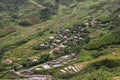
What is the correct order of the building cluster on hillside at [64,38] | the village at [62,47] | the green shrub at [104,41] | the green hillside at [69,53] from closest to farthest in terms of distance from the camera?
the green hillside at [69,53] < the village at [62,47] < the green shrub at [104,41] < the building cluster on hillside at [64,38]

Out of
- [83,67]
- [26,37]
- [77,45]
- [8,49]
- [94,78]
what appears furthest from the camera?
[26,37]

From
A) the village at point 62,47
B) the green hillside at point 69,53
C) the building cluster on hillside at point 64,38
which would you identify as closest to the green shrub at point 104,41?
the green hillside at point 69,53

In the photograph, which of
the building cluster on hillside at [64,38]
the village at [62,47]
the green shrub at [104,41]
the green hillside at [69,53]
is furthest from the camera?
the building cluster on hillside at [64,38]

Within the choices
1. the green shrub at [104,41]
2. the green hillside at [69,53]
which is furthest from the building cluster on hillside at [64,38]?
the green shrub at [104,41]

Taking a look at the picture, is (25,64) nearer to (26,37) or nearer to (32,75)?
(32,75)

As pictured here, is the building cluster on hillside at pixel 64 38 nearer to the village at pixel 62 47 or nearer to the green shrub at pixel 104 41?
the village at pixel 62 47

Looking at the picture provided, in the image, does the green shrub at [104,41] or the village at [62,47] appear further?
the green shrub at [104,41]

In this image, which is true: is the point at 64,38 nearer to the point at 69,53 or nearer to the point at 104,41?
the point at 69,53

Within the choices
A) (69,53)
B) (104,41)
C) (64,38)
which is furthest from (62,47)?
(104,41)

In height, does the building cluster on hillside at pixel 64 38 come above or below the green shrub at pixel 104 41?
below

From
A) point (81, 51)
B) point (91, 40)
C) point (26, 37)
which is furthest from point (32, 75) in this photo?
point (26, 37)

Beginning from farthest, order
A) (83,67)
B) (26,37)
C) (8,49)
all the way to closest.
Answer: (26,37) → (8,49) → (83,67)
